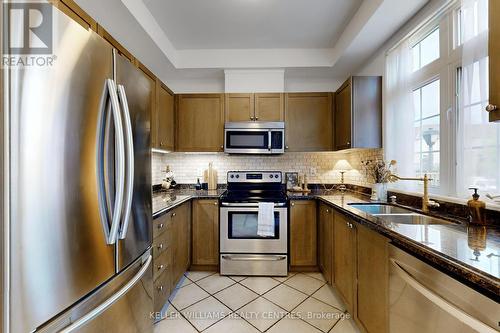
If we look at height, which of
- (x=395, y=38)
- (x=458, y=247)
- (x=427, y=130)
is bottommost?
(x=458, y=247)

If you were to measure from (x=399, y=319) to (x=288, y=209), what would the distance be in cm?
163

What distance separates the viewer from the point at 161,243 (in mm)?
1943

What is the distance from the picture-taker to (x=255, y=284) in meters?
2.51

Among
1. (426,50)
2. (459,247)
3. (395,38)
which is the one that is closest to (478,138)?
(459,247)

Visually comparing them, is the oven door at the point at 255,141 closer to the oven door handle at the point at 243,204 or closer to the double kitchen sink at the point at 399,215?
the oven door handle at the point at 243,204

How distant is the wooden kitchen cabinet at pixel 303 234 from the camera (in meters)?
2.76

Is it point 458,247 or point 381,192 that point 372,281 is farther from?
point 381,192

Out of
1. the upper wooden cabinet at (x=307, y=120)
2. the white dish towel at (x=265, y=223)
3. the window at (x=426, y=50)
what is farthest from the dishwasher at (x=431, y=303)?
the upper wooden cabinet at (x=307, y=120)

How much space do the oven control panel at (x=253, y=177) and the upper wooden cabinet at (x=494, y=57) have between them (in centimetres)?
239

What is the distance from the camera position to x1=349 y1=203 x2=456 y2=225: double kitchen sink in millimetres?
1672

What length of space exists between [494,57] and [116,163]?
168cm

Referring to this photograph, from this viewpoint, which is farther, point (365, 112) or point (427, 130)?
point (365, 112)

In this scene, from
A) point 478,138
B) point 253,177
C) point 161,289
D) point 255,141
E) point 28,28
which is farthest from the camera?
point 253,177

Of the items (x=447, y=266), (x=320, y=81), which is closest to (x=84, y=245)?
(x=447, y=266)
